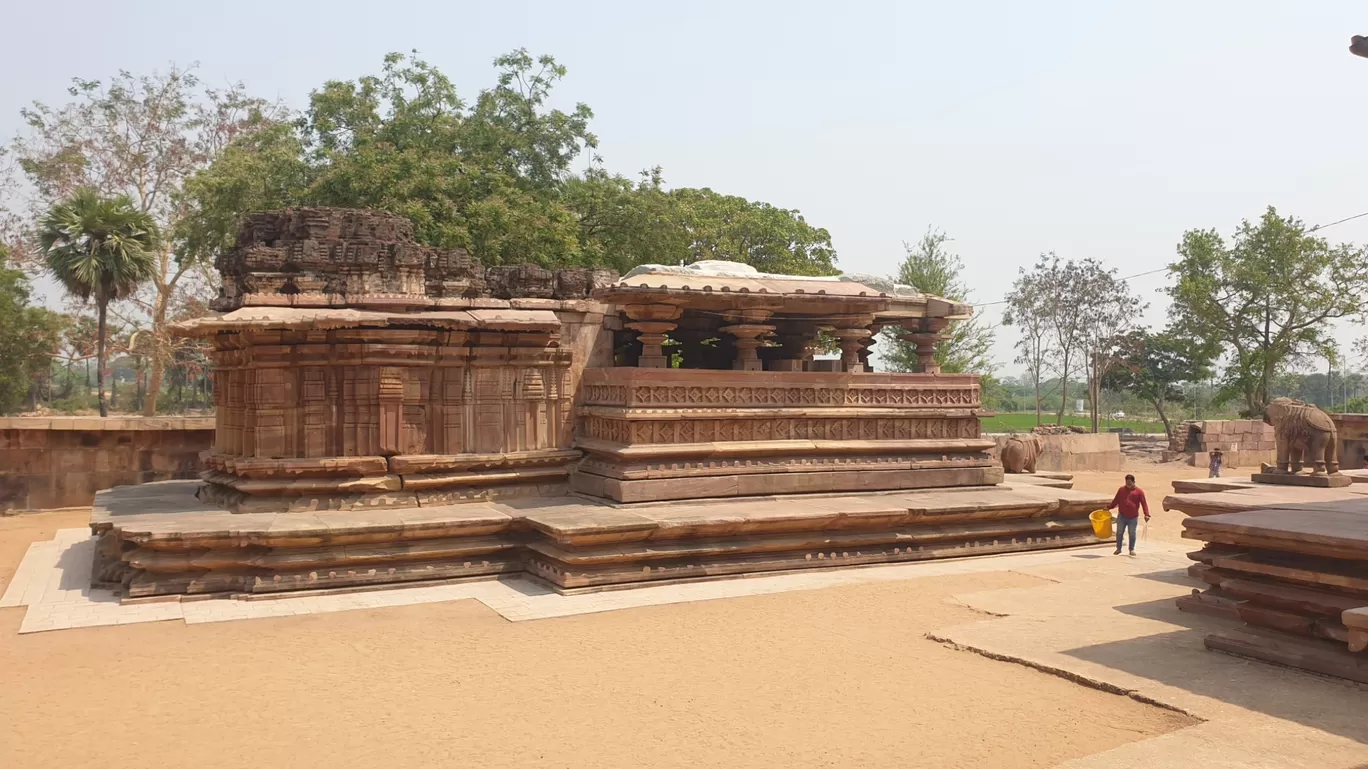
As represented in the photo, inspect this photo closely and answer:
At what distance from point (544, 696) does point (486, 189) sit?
17.1m

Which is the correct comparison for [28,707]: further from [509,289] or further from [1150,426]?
[1150,426]

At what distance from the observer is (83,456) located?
48.2 ft

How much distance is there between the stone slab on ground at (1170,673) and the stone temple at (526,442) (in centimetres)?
208

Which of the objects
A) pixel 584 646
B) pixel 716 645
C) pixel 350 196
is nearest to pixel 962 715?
pixel 716 645

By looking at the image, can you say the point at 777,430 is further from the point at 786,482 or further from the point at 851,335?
the point at 851,335

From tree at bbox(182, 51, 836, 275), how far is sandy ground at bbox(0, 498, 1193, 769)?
40.2 feet

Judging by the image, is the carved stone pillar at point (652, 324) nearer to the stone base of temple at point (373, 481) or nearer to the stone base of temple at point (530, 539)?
the stone base of temple at point (373, 481)

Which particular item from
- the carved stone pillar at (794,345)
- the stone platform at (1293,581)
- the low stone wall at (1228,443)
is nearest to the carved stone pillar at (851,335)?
the carved stone pillar at (794,345)

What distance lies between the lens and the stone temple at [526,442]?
8062 millimetres

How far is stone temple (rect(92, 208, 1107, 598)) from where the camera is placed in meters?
8.06

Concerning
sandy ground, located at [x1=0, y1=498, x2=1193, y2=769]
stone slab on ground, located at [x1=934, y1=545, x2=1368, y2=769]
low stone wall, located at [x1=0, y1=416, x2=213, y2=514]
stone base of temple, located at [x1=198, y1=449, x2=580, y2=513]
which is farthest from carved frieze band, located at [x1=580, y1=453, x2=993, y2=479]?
low stone wall, located at [x1=0, y1=416, x2=213, y2=514]

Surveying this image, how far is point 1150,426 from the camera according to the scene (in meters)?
59.2

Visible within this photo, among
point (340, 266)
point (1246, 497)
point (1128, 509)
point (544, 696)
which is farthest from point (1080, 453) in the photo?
point (544, 696)

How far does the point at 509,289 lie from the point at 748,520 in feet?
12.0
